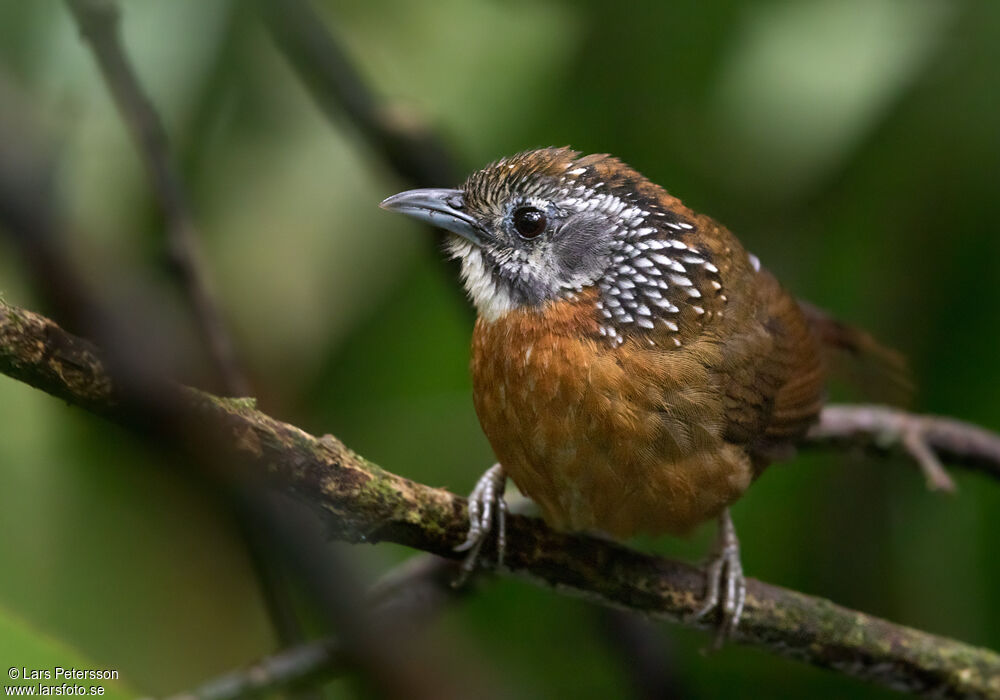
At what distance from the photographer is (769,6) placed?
3.96 meters

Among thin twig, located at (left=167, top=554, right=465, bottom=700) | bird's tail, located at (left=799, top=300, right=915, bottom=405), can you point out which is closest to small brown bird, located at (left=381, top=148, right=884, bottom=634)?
thin twig, located at (left=167, top=554, right=465, bottom=700)

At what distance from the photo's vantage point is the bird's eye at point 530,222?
257 cm

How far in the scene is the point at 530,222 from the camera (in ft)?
8.45

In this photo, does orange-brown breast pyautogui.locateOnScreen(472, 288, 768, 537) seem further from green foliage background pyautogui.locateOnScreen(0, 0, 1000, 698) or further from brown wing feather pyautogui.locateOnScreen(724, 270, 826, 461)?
green foliage background pyautogui.locateOnScreen(0, 0, 1000, 698)

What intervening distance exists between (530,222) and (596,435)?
571 mm

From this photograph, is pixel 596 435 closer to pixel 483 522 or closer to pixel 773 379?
pixel 483 522

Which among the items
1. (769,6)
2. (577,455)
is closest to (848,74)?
(769,6)

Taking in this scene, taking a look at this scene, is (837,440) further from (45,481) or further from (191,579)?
(45,481)

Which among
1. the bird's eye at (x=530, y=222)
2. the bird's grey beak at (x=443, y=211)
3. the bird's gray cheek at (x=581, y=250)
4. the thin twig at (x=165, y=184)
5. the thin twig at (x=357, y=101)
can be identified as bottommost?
the bird's gray cheek at (x=581, y=250)

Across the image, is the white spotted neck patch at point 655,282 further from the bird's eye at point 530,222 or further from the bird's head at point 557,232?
the bird's eye at point 530,222

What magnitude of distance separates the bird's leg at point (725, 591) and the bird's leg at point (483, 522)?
1.95 ft
